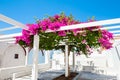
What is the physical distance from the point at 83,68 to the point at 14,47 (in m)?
9.71

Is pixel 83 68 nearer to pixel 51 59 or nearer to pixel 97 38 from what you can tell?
pixel 51 59

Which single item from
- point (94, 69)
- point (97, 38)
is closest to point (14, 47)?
point (94, 69)

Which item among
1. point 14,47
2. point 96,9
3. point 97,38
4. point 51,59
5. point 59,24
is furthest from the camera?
point 51,59

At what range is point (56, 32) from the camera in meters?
6.65

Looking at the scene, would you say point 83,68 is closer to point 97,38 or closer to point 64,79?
point 64,79

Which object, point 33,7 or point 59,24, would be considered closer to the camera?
point 59,24

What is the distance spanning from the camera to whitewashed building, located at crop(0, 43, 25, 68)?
16.5 meters

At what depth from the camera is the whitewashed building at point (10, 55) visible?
16.5 metres

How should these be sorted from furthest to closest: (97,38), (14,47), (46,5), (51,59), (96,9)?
→ (51,59), (14,47), (96,9), (46,5), (97,38)

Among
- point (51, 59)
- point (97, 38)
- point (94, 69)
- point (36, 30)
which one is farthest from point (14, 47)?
point (97, 38)

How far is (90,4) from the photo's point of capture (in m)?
11.3

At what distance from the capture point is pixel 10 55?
1756 cm

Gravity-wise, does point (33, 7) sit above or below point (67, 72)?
above

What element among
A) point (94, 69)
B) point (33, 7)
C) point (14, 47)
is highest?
point (33, 7)
